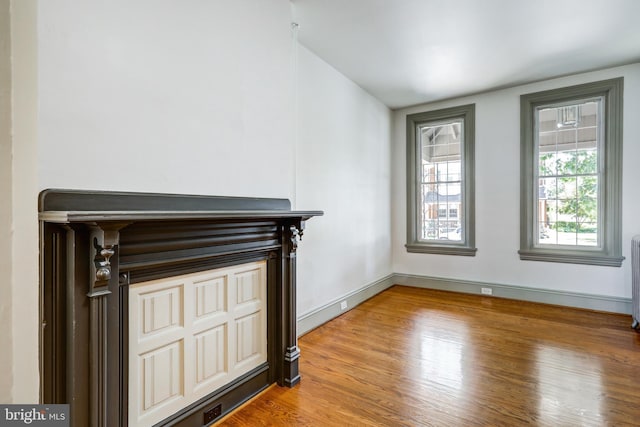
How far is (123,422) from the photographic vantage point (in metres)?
1.43

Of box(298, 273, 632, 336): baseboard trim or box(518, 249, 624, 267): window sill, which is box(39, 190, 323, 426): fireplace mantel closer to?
box(298, 273, 632, 336): baseboard trim

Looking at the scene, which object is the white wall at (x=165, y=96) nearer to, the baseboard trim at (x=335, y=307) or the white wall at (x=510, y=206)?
the baseboard trim at (x=335, y=307)

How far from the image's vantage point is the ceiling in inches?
102

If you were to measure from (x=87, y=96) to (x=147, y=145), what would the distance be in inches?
11.7

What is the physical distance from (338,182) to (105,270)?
2767 millimetres

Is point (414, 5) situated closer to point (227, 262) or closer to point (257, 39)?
point (257, 39)

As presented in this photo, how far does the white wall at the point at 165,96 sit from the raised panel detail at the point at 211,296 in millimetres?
520

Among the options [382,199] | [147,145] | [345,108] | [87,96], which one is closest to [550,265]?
[382,199]

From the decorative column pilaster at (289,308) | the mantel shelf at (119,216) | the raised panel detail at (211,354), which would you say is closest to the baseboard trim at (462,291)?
the decorative column pilaster at (289,308)

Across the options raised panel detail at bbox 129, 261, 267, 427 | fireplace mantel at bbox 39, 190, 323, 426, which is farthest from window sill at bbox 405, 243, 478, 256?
fireplace mantel at bbox 39, 190, 323, 426

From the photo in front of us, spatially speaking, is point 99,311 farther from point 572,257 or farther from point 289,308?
point 572,257

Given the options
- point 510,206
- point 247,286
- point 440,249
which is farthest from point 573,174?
point 247,286

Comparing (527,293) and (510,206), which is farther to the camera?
(510,206)

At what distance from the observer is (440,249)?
482 centimetres
